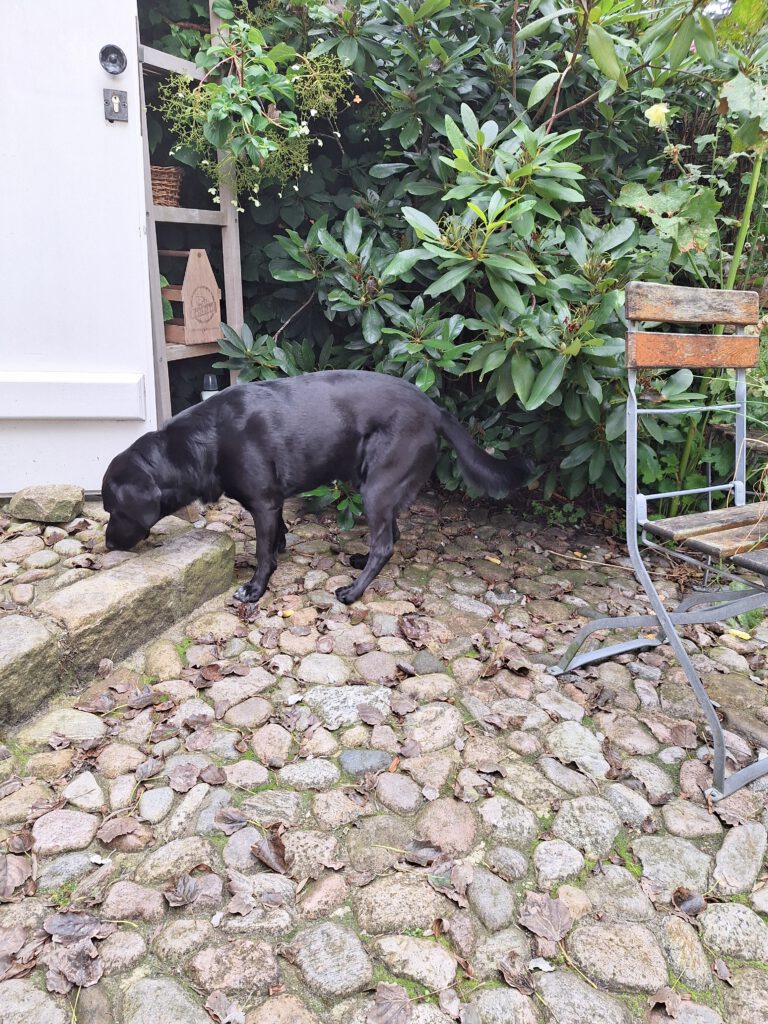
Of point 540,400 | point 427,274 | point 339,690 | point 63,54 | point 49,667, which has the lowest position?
point 339,690

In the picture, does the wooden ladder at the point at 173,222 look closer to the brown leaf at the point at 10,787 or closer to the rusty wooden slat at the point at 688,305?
the brown leaf at the point at 10,787

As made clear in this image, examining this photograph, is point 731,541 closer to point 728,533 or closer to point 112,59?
point 728,533

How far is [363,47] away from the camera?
10.9ft

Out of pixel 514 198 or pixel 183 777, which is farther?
pixel 514 198

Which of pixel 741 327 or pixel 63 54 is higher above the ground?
pixel 63 54

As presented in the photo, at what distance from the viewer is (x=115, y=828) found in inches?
68.1

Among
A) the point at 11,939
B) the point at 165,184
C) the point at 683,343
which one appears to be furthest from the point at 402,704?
the point at 165,184

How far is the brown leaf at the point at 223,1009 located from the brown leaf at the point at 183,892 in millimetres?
229

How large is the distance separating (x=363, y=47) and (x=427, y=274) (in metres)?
1.09

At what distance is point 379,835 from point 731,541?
1.29 metres

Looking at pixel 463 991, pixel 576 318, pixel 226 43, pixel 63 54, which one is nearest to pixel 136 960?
pixel 463 991

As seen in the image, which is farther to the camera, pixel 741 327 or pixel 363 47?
pixel 363 47

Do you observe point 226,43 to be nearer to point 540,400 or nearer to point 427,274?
point 427,274

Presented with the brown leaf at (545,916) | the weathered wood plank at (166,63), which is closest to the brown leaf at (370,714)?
the brown leaf at (545,916)
